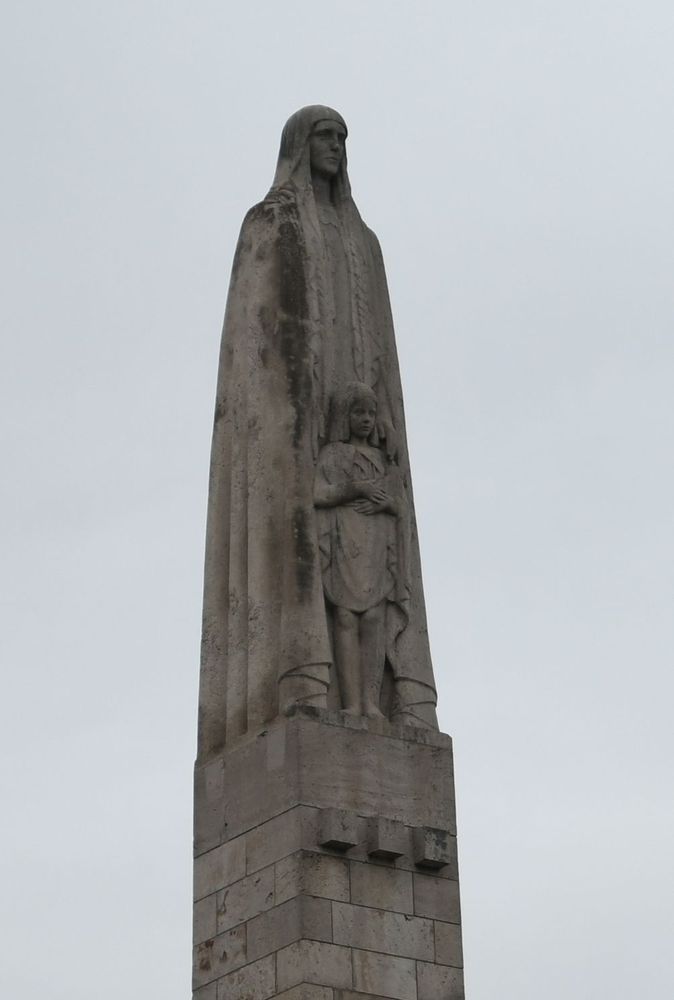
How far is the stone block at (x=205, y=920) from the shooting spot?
82.3 feet

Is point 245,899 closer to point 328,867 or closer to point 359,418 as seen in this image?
point 328,867

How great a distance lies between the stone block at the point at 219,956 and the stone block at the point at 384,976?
119 centimetres

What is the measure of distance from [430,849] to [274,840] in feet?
5.33

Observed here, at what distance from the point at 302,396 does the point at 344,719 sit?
3.57 metres

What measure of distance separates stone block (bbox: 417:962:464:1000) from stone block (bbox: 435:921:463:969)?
8 centimetres

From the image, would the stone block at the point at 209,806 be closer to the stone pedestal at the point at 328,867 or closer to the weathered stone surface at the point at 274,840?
the stone pedestal at the point at 328,867

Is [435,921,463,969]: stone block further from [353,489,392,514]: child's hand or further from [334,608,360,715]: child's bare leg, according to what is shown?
[353,489,392,514]: child's hand

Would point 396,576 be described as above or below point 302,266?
below

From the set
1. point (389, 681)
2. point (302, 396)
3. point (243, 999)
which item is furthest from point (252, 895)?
point (302, 396)

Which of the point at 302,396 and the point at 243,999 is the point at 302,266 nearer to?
the point at 302,396

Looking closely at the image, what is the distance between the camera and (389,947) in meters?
24.4

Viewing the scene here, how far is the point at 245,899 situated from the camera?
24.7 meters

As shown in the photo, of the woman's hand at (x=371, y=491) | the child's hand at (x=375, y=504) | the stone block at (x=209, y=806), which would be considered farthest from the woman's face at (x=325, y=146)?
the stone block at (x=209, y=806)

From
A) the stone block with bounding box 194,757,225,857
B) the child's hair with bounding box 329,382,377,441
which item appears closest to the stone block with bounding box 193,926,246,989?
the stone block with bounding box 194,757,225,857
